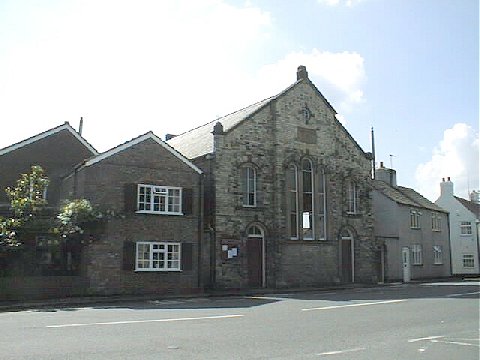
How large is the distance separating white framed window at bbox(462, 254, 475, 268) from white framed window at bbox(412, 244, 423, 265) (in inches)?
405

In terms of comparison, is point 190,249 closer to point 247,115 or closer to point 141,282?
point 141,282

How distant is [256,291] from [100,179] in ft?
31.4

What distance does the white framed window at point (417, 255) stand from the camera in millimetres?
40469

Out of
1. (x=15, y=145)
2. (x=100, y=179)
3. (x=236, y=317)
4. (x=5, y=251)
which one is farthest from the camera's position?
(x=15, y=145)

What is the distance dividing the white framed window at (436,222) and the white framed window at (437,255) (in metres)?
1.54

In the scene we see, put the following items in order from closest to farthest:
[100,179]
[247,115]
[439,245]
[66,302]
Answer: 1. [66,302]
2. [100,179]
3. [247,115]
4. [439,245]

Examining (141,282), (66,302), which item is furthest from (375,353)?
(141,282)

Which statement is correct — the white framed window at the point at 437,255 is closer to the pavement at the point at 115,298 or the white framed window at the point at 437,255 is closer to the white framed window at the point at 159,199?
the pavement at the point at 115,298

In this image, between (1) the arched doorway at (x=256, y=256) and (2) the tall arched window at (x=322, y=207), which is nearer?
(1) the arched doorway at (x=256, y=256)

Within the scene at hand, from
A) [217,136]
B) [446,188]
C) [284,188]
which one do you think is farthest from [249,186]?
[446,188]

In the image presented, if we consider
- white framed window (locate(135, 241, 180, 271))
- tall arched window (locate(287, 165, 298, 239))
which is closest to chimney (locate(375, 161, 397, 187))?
tall arched window (locate(287, 165, 298, 239))

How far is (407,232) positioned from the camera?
131 ft

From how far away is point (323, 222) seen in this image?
3294 centimetres

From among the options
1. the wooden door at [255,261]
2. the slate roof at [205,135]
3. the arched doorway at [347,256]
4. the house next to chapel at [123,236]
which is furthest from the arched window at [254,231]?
the arched doorway at [347,256]
